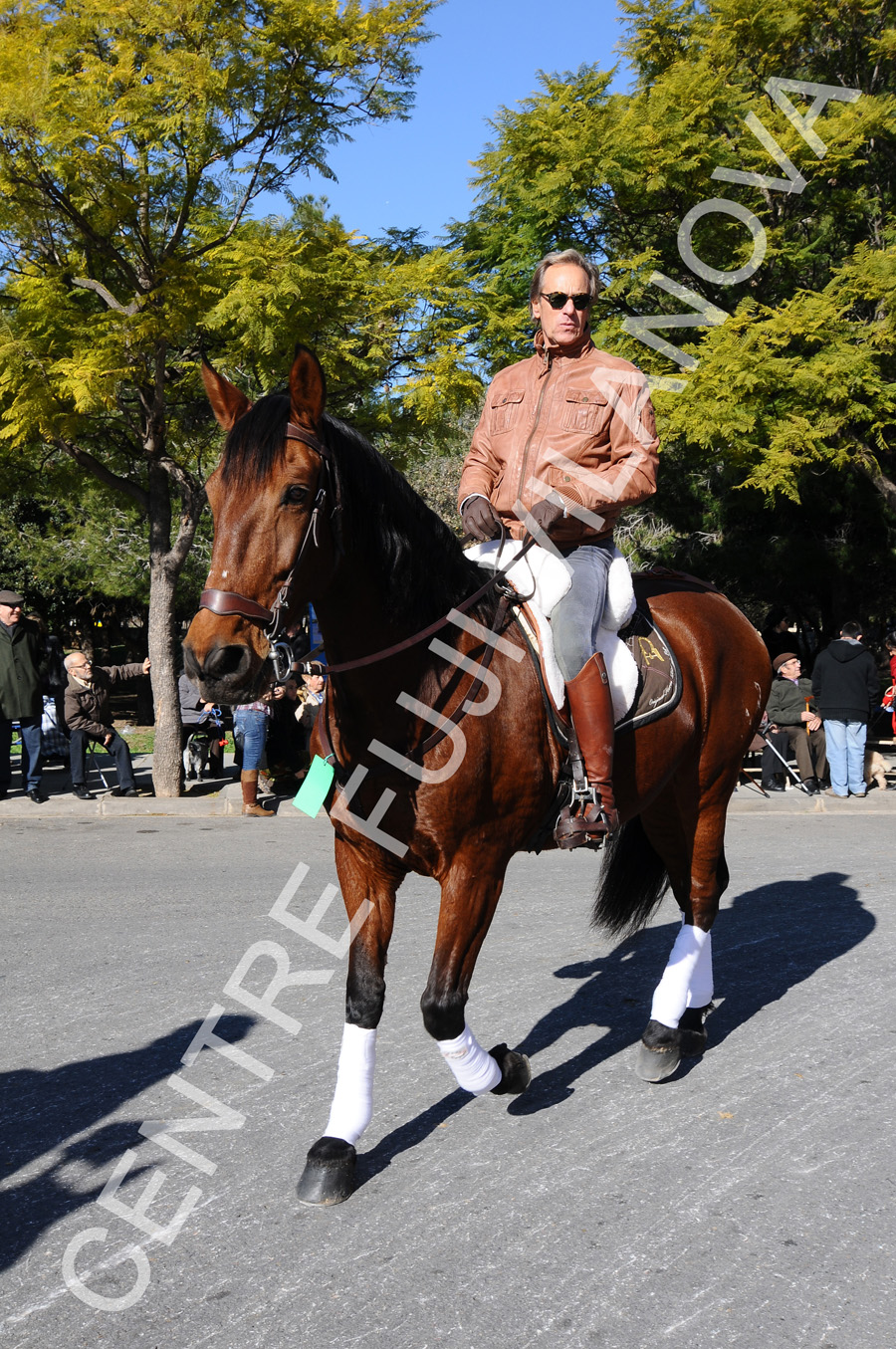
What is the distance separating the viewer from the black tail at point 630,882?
199 inches

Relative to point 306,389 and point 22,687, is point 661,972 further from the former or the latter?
point 22,687

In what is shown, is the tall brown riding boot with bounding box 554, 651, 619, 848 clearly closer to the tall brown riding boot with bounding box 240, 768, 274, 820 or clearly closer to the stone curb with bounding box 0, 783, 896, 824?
the stone curb with bounding box 0, 783, 896, 824

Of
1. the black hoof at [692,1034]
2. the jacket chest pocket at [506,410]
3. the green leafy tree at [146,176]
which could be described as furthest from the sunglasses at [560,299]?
the green leafy tree at [146,176]

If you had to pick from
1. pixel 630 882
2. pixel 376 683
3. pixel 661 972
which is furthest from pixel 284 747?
pixel 376 683

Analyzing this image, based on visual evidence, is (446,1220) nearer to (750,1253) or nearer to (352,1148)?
(352,1148)

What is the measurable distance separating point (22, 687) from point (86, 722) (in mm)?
760

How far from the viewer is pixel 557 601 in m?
3.84

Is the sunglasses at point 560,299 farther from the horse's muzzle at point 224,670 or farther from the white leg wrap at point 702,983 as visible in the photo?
the white leg wrap at point 702,983

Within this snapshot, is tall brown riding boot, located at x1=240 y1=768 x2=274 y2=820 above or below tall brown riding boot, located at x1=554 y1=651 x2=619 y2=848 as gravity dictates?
below

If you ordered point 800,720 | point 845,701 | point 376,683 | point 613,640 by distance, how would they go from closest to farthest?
point 376,683, point 613,640, point 845,701, point 800,720

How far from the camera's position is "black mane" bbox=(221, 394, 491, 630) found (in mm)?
3029

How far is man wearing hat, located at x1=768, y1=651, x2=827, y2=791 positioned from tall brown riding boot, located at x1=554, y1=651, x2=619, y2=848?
32.3 ft

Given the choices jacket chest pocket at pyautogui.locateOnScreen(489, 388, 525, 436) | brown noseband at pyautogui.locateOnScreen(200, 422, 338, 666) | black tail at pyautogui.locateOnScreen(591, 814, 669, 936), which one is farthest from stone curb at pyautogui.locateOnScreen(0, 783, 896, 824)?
brown noseband at pyautogui.locateOnScreen(200, 422, 338, 666)

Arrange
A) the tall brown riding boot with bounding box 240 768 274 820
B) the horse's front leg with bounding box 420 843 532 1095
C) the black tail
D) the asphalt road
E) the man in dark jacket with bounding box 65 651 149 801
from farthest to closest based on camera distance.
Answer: the man in dark jacket with bounding box 65 651 149 801, the tall brown riding boot with bounding box 240 768 274 820, the black tail, the horse's front leg with bounding box 420 843 532 1095, the asphalt road
